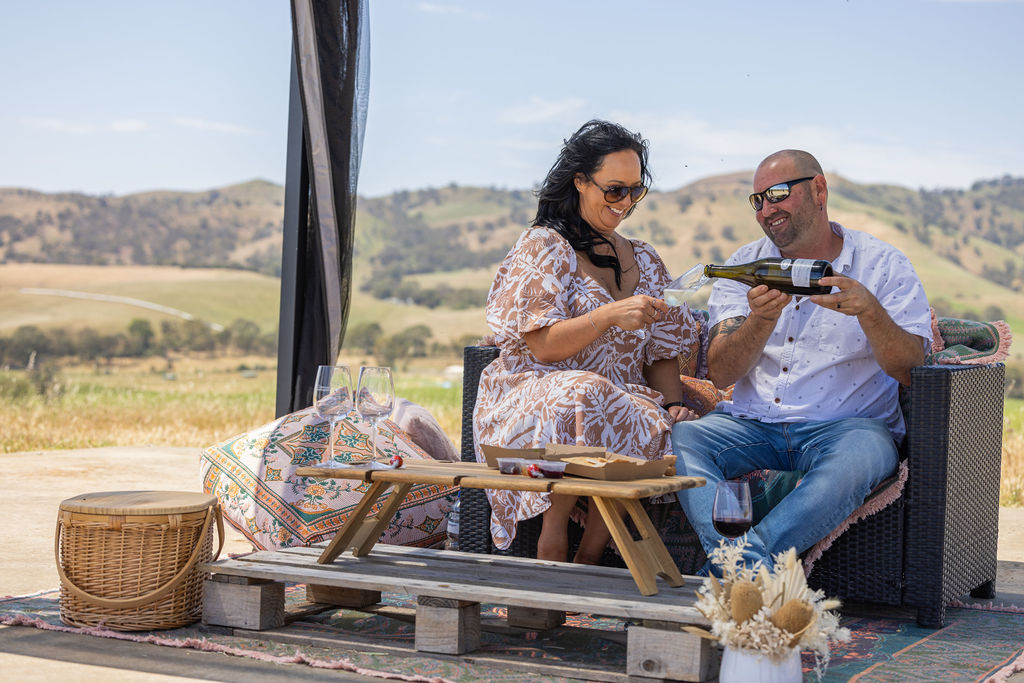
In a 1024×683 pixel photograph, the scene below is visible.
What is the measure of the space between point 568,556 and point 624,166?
4.24 ft

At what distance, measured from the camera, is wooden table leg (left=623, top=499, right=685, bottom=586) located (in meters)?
2.82

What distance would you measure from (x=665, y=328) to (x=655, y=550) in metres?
1.04

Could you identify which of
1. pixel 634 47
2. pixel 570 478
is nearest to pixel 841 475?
pixel 570 478

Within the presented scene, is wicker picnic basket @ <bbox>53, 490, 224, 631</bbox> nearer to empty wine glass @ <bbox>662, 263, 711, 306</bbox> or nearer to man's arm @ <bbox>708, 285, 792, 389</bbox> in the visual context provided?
empty wine glass @ <bbox>662, 263, 711, 306</bbox>

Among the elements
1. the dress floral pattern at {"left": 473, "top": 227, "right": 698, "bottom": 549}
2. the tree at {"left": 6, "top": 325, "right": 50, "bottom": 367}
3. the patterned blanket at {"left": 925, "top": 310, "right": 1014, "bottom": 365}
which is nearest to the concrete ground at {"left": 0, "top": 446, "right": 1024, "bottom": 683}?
the patterned blanket at {"left": 925, "top": 310, "right": 1014, "bottom": 365}

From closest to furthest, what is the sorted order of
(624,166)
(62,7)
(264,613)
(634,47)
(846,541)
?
(264,613) → (846,541) → (624,166) → (634,47) → (62,7)

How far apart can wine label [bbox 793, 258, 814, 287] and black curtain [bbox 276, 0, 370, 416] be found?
215 centimetres

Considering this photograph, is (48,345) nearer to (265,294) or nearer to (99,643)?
(265,294)

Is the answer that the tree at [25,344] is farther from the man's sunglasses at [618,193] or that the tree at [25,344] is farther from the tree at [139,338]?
the man's sunglasses at [618,193]

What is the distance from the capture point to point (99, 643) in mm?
2861

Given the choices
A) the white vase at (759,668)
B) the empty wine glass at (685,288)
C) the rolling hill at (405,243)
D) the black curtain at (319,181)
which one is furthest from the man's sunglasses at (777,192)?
the rolling hill at (405,243)

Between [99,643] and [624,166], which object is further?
[624,166]

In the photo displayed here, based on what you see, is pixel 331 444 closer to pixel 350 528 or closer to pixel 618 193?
pixel 350 528

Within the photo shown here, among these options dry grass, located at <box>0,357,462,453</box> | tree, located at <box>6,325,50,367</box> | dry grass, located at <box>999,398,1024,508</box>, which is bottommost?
tree, located at <box>6,325,50,367</box>
